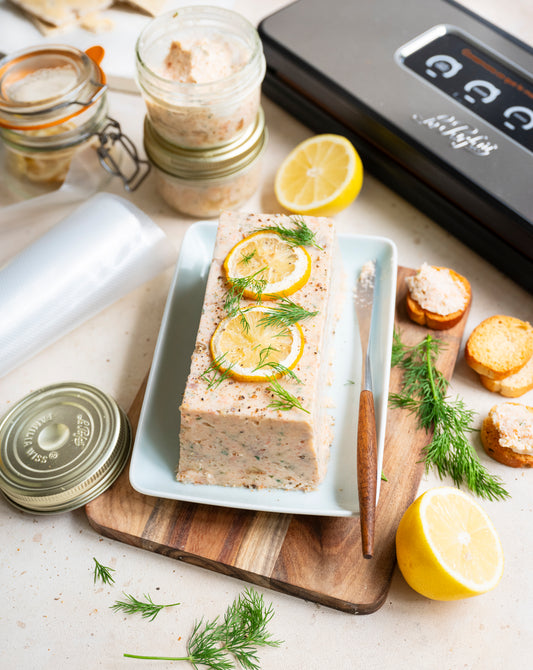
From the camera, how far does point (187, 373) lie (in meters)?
1.88

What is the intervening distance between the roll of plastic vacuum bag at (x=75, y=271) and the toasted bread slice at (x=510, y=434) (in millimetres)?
1132

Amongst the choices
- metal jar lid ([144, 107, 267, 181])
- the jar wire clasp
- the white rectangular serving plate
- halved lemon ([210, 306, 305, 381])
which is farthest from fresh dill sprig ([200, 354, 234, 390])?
the jar wire clasp

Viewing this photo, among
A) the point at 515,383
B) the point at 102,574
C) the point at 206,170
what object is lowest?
the point at 102,574

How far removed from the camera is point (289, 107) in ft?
8.37

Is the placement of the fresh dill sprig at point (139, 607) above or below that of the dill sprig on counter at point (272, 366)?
below

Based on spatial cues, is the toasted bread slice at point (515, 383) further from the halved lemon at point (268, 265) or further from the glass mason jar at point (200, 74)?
the glass mason jar at point (200, 74)

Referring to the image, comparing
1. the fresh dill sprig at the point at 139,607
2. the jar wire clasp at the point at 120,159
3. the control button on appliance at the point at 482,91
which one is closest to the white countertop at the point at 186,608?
the fresh dill sprig at the point at 139,607

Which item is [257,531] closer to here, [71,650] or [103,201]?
[71,650]

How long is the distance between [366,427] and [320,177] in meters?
0.97

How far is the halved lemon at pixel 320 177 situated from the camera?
7.13 feet

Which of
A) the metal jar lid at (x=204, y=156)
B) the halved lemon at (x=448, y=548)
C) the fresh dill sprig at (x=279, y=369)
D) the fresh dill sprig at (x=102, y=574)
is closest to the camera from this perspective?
the halved lemon at (x=448, y=548)

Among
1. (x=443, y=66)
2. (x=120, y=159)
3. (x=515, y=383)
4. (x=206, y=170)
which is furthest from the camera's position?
(x=120, y=159)

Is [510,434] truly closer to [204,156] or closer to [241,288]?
[241,288]

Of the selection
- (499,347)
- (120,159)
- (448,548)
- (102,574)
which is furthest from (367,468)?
(120,159)
